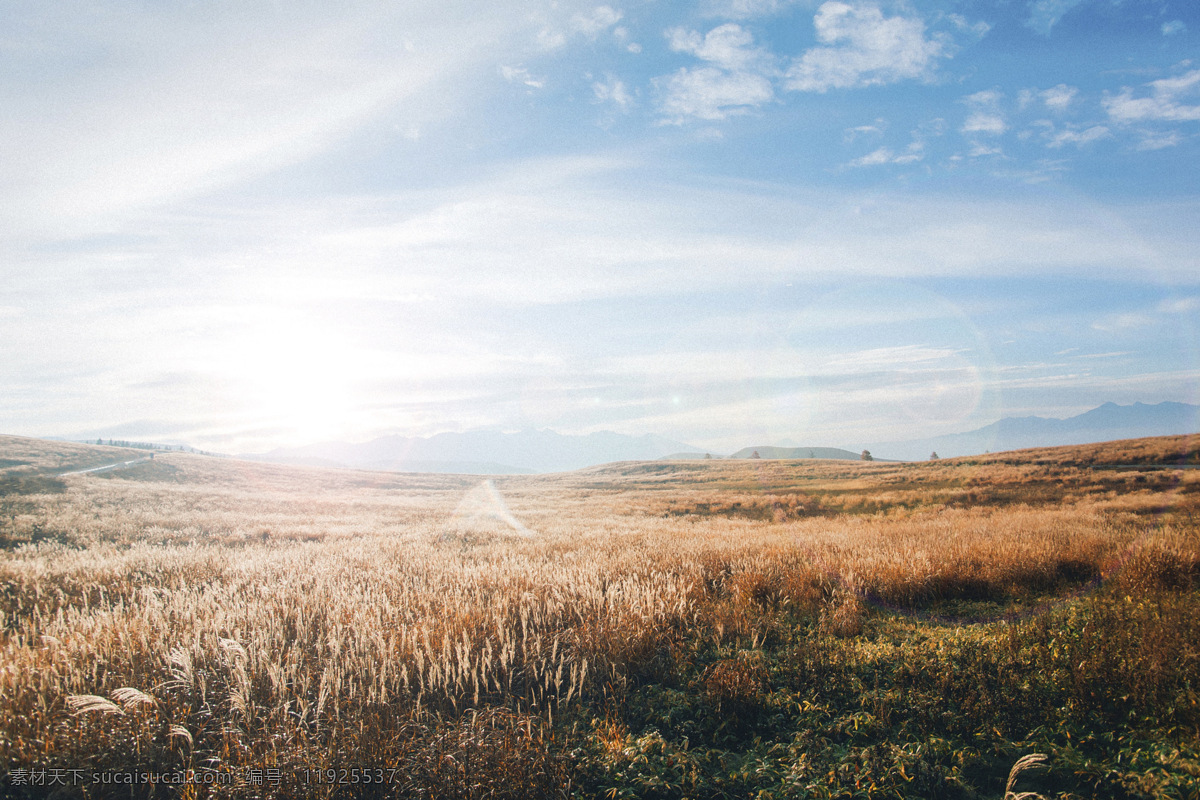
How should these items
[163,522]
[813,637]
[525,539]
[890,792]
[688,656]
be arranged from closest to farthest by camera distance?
[890,792], [688,656], [813,637], [525,539], [163,522]

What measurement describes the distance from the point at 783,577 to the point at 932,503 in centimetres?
2929

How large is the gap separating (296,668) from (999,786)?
227 inches

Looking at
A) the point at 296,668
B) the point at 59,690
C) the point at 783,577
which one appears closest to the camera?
the point at 59,690

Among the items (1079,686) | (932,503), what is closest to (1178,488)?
(932,503)

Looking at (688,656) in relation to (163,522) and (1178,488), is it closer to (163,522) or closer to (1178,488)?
(163,522)

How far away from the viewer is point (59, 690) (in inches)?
165

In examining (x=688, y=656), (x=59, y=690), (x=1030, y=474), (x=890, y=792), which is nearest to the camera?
(x=890, y=792)

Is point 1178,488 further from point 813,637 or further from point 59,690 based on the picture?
point 59,690

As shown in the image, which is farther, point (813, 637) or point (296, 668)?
point (813, 637)

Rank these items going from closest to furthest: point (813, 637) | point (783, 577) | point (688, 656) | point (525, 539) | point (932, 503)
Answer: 1. point (688, 656)
2. point (813, 637)
3. point (783, 577)
4. point (525, 539)
5. point (932, 503)

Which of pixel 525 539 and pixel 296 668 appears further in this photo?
pixel 525 539

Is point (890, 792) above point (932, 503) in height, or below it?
above

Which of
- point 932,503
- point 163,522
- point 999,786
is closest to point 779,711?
point 999,786

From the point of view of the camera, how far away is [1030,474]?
4225 centimetres
